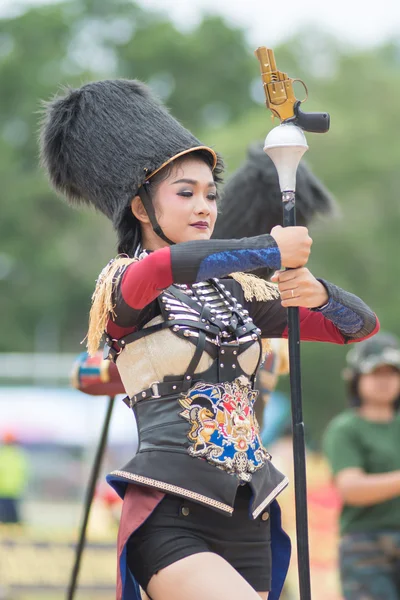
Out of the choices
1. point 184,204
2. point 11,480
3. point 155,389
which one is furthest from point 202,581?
point 11,480

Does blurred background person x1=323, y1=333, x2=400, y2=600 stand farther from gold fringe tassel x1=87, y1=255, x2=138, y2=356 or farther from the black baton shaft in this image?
gold fringe tassel x1=87, y1=255, x2=138, y2=356

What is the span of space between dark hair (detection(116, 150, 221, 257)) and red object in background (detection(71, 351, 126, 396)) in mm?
992

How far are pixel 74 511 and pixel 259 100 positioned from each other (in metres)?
21.6

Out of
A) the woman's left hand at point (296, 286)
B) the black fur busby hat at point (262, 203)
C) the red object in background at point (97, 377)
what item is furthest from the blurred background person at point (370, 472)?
the woman's left hand at point (296, 286)

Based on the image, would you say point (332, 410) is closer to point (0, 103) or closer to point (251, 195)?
point (0, 103)

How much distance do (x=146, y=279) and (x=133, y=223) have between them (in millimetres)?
490

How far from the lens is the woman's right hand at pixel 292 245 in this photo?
2.76m

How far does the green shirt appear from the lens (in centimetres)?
542

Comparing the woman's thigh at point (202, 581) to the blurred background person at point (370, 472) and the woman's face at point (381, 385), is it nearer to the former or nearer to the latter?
the blurred background person at point (370, 472)

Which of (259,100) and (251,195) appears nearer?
(251,195)

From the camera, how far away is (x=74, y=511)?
10.9 metres

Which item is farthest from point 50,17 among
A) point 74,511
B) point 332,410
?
point 74,511

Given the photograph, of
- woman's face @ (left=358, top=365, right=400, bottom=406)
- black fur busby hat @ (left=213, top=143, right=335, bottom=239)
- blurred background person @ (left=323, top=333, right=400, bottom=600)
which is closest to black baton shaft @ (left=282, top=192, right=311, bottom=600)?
black fur busby hat @ (left=213, top=143, right=335, bottom=239)

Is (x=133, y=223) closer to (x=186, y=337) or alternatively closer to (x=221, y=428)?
(x=186, y=337)
